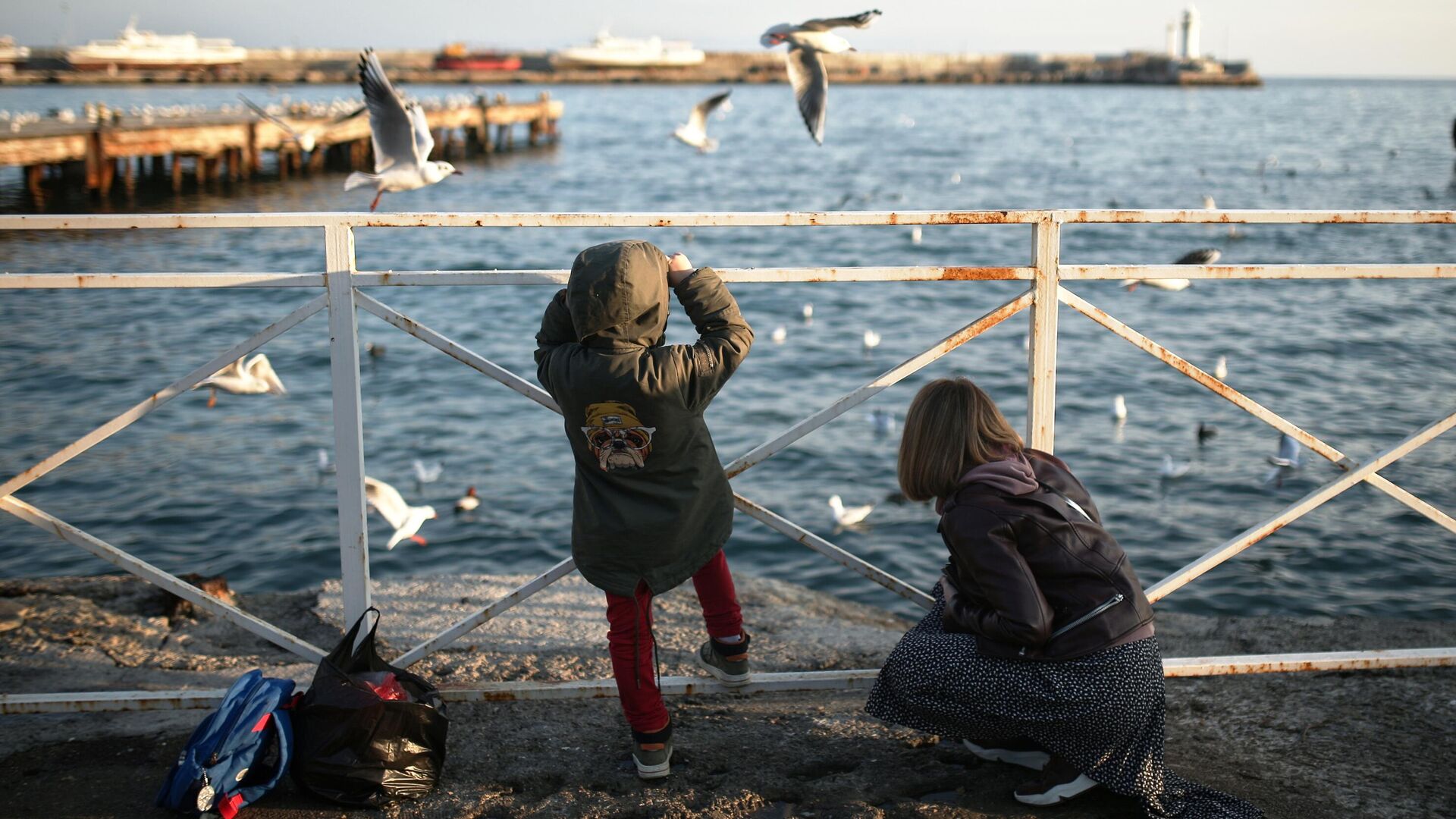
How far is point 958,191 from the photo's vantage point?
28.5 metres

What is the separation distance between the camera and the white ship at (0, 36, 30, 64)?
9156cm

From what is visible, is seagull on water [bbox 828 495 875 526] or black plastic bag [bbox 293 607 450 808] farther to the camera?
seagull on water [bbox 828 495 875 526]

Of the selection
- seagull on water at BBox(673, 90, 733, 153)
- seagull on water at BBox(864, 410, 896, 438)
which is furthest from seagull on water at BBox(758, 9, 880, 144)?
seagull on water at BBox(864, 410, 896, 438)

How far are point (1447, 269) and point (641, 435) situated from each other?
2.36 metres

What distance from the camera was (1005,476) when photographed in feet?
8.73

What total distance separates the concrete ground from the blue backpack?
0.21 ft

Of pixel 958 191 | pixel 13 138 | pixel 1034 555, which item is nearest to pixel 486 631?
pixel 1034 555

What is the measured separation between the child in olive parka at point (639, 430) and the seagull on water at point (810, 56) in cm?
404

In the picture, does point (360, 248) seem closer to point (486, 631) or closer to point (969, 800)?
point (486, 631)

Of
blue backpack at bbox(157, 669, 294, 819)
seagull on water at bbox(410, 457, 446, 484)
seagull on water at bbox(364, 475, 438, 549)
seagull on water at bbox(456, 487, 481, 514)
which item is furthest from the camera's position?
seagull on water at bbox(410, 457, 446, 484)

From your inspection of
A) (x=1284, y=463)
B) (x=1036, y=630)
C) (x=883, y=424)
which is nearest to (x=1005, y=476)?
(x=1036, y=630)

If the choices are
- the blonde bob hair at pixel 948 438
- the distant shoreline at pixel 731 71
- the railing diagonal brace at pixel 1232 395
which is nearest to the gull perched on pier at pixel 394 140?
the railing diagonal brace at pixel 1232 395

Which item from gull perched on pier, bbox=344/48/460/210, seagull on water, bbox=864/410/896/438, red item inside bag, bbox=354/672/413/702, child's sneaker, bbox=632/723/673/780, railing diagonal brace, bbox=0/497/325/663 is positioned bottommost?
seagull on water, bbox=864/410/896/438

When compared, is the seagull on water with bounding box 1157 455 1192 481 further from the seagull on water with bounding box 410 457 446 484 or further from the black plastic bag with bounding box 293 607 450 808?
the black plastic bag with bounding box 293 607 450 808
